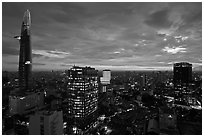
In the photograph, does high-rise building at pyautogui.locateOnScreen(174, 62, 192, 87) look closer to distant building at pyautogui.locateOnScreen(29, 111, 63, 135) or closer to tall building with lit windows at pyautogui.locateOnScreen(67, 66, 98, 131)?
tall building with lit windows at pyautogui.locateOnScreen(67, 66, 98, 131)

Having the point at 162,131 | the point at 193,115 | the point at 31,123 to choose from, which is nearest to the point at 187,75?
the point at 193,115

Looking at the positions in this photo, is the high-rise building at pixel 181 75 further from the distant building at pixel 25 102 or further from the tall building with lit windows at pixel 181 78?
the distant building at pixel 25 102

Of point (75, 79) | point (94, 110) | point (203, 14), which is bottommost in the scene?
point (94, 110)

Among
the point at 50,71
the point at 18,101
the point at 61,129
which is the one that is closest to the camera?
the point at 61,129

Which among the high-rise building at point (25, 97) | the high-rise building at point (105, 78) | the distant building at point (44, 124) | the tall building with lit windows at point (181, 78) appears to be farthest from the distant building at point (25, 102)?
the tall building with lit windows at point (181, 78)

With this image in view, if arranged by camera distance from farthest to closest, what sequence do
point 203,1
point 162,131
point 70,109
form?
point 70,109 → point 162,131 → point 203,1

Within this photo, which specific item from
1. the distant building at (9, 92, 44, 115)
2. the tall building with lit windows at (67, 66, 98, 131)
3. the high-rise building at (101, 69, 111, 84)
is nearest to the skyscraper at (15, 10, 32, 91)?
the distant building at (9, 92, 44, 115)

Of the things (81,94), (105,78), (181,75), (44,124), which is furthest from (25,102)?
(181,75)

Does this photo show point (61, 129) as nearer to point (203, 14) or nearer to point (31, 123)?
point (31, 123)
